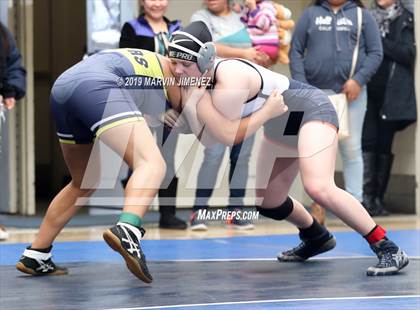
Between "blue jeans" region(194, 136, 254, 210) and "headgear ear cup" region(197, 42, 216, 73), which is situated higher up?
"headgear ear cup" region(197, 42, 216, 73)

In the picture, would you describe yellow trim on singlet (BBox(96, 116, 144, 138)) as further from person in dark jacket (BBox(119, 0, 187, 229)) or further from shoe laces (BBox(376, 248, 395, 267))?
person in dark jacket (BBox(119, 0, 187, 229))

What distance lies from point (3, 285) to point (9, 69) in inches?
109

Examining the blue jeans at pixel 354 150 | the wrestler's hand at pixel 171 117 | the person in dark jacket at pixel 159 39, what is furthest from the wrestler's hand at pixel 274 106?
the blue jeans at pixel 354 150

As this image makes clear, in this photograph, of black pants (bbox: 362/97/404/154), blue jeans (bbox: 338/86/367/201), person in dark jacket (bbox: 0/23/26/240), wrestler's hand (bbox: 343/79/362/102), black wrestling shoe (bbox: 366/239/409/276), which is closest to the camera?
black wrestling shoe (bbox: 366/239/409/276)

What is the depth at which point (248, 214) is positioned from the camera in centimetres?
909

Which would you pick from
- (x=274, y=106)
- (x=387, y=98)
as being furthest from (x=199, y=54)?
(x=387, y=98)

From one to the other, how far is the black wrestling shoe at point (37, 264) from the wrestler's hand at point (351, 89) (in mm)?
3387

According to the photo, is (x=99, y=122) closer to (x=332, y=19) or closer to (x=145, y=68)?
(x=145, y=68)

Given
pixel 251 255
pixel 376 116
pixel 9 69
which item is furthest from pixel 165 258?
pixel 376 116

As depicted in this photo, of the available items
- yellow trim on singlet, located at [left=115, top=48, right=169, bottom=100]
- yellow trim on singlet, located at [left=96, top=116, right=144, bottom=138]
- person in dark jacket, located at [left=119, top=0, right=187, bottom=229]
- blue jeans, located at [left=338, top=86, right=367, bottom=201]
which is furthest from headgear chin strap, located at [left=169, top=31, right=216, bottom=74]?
blue jeans, located at [left=338, top=86, right=367, bottom=201]

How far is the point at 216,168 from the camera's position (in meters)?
9.20
